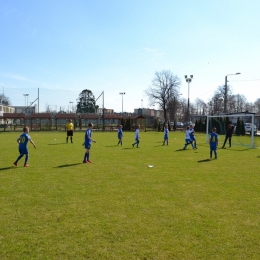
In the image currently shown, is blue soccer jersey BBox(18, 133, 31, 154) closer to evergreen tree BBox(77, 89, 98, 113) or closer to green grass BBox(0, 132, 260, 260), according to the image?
green grass BBox(0, 132, 260, 260)

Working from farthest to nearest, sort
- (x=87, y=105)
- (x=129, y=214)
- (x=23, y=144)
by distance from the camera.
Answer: (x=87, y=105)
(x=23, y=144)
(x=129, y=214)

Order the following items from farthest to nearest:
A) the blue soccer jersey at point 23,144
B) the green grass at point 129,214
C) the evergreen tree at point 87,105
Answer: the evergreen tree at point 87,105
the blue soccer jersey at point 23,144
the green grass at point 129,214

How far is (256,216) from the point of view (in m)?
5.90

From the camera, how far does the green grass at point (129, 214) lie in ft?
14.5

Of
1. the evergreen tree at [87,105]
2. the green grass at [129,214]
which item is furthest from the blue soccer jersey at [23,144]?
the evergreen tree at [87,105]

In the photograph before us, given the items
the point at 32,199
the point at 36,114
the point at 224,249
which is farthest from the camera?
the point at 36,114

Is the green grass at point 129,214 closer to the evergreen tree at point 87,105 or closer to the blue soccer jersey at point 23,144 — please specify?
the blue soccer jersey at point 23,144

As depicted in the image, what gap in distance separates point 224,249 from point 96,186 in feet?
15.3

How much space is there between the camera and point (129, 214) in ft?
19.6

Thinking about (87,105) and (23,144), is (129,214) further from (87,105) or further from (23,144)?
(87,105)

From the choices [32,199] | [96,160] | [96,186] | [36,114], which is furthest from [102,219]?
[36,114]

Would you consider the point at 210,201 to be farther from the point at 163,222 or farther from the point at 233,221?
the point at 163,222

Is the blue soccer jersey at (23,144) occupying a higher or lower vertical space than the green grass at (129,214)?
higher

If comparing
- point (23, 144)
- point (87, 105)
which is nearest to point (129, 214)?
point (23, 144)
